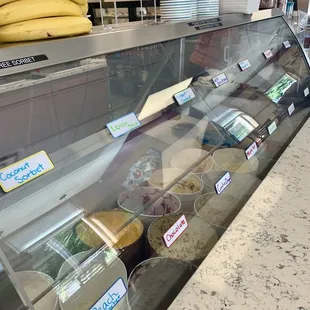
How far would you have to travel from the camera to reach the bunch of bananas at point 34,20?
0.65m

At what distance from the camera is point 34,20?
683 mm

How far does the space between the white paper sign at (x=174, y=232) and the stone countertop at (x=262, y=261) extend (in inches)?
4.1

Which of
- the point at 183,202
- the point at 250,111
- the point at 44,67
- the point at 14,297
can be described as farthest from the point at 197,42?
the point at 14,297

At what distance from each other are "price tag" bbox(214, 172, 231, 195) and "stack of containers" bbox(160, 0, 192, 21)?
Result: 22.5 inches

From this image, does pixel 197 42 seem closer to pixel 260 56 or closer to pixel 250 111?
pixel 250 111

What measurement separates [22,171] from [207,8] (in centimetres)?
99

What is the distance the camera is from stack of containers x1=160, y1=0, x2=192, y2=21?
1.08 metres

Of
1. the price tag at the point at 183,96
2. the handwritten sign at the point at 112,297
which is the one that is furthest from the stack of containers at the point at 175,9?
the handwritten sign at the point at 112,297

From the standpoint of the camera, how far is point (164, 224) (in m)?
0.87

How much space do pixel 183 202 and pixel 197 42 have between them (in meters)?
0.64

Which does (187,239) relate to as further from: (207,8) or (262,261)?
(207,8)

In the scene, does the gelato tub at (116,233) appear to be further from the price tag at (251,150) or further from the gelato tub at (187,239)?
the price tag at (251,150)

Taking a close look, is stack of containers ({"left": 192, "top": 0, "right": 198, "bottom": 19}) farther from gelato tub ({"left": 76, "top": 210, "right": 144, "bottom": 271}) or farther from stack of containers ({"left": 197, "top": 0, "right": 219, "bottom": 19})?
gelato tub ({"left": 76, "top": 210, "right": 144, "bottom": 271})

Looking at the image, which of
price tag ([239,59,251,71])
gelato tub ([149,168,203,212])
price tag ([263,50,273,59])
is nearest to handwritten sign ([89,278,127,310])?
gelato tub ([149,168,203,212])
